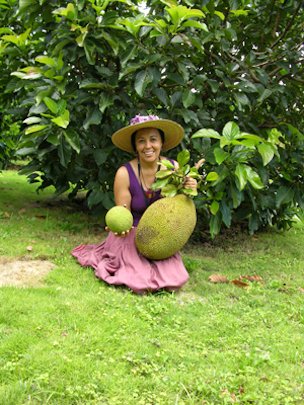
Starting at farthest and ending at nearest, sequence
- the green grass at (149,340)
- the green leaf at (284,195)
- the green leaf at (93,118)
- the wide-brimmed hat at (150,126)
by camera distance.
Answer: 1. the green leaf at (284,195)
2. the green leaf at (93,118)
3. the wide-brimmed hat at (150,126)
4. the green grass at (149,340)

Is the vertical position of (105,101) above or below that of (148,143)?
above

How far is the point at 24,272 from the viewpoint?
298 centimetres

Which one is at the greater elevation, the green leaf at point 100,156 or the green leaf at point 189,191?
the green leaf at point 100,156

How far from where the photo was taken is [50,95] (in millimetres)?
3617

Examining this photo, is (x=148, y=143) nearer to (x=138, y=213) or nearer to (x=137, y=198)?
(x=137, y=198)

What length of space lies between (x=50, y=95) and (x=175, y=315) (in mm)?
2080

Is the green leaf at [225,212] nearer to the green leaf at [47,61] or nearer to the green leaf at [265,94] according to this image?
the green leaf at [265,94]

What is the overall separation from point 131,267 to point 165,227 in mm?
369

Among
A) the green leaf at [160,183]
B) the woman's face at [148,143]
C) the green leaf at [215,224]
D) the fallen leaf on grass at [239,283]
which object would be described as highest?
the woman's face at [148,143]

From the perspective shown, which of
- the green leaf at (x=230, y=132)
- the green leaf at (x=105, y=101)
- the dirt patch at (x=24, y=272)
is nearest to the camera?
the dirt patch at (x=24, y=272)

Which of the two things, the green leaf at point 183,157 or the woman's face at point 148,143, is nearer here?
the green leaf at point 183,157

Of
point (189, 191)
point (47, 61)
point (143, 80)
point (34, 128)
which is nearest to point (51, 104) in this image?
point (34, 128)

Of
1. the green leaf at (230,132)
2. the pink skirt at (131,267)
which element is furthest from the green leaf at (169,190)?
the green leaf at (230,132)

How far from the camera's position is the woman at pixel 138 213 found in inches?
118
